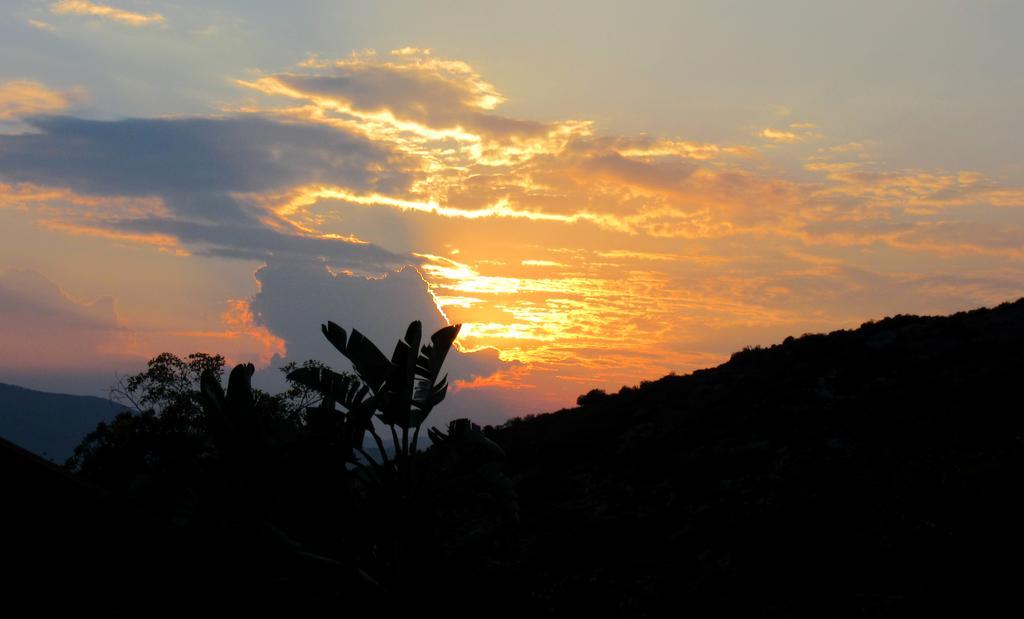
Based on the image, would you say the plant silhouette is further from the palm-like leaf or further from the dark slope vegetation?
the dark slope vegetation

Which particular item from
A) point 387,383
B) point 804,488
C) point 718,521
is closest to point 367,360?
point 387,383

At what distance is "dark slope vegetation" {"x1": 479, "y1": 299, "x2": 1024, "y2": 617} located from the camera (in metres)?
19.5

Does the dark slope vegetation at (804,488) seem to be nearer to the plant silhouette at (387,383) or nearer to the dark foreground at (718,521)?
the dark foreground at (718,521)

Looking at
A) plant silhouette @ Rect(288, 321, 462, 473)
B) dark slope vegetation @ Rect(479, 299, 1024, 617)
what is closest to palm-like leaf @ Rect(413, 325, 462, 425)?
plant silhouette @ Rect(288, 321, 462, 473)

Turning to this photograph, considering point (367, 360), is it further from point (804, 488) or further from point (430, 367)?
point (804, 488)

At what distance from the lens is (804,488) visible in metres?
25.0

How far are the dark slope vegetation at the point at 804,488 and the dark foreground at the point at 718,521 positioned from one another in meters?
0.08

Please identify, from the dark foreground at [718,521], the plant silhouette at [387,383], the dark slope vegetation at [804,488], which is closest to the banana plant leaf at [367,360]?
the plant silhouette at [387,383]

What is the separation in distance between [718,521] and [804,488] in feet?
8.56

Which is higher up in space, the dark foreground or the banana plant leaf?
the banana plant leaf

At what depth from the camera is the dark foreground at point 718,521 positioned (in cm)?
1305

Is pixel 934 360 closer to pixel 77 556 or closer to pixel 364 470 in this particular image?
pixel 364 470

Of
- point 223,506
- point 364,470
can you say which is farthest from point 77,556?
point 364,470

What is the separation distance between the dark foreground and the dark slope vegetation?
8 cm
